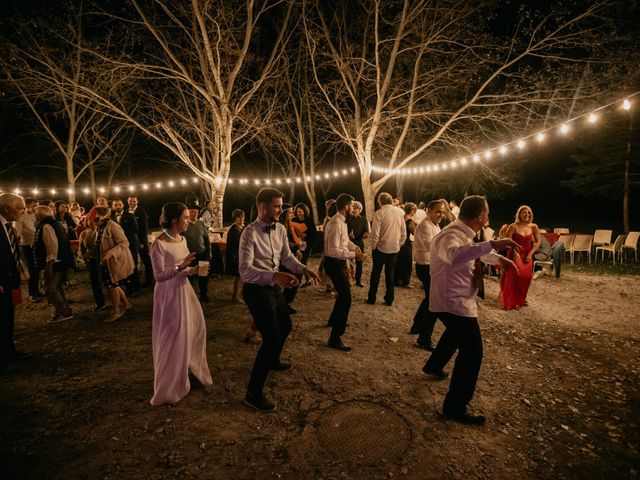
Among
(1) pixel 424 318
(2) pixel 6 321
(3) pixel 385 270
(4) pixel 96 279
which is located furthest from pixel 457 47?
(2) pixel 6 321

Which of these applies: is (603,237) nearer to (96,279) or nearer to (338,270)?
(338,270)

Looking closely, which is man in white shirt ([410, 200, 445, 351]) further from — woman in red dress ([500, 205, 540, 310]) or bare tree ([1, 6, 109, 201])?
bare tree ([1, 6, 109, 201])

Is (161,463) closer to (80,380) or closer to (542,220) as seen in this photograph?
(80,380)

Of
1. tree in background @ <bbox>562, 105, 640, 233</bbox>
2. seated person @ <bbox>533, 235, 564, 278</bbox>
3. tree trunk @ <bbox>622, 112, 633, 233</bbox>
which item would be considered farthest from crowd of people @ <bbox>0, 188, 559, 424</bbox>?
tree in background @ <bbox>562, 105, 640, 233</bbox>

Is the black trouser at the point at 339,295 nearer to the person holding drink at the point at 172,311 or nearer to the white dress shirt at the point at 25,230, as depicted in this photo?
the person holding drink at the point at 172,311

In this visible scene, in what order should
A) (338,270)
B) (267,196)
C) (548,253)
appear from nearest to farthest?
1. (267,196)
2. (338,270)
3. (548,253)

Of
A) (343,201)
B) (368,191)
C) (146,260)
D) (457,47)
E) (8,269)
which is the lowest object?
(146,260)

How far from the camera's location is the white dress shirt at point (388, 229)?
20.4ft

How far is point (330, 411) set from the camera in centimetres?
334

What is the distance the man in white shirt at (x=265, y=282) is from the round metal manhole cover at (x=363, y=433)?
1.97 feet

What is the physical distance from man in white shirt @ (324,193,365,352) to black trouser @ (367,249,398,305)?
142cm

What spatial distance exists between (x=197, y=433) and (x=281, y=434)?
2.40 ft

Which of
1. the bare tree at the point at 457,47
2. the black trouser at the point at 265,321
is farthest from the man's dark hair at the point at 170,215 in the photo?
the bare tree at the point at 457,47

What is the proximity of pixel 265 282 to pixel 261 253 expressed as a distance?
0.36m
